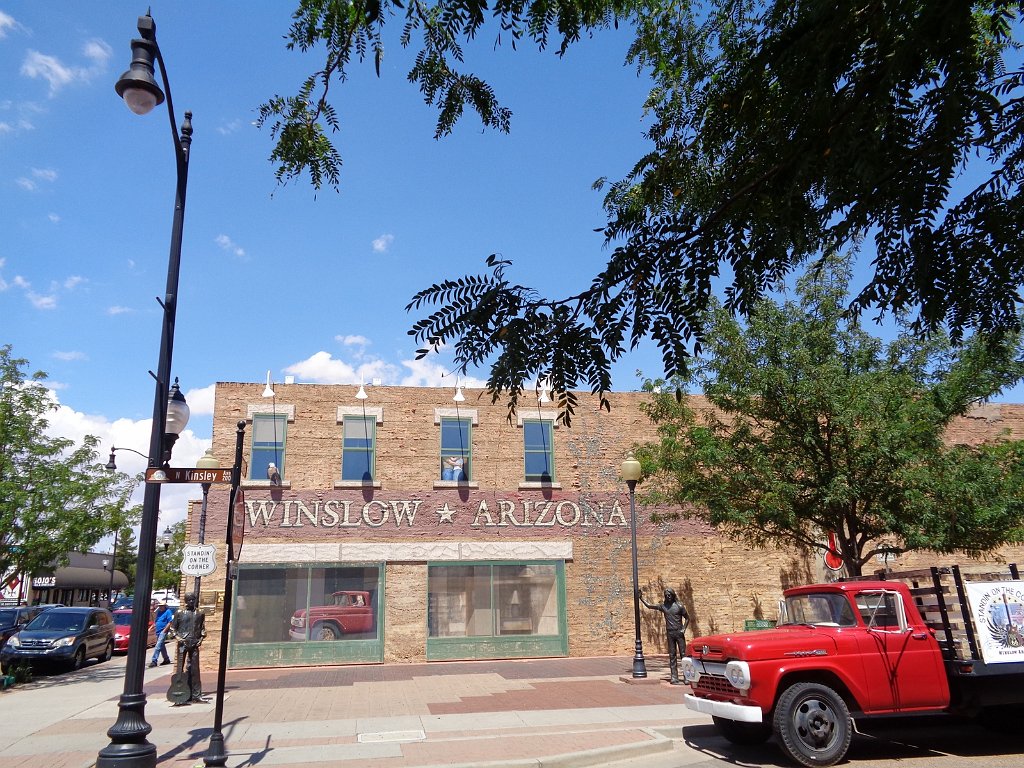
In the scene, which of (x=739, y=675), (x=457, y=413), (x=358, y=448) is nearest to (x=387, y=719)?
(x=739, y=675)

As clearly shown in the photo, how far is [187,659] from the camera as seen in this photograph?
14.0 metres

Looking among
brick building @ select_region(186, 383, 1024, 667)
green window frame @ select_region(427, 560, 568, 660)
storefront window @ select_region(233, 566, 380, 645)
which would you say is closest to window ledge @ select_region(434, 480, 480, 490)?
brick building @ select_region(186, 383, 1024, 667)

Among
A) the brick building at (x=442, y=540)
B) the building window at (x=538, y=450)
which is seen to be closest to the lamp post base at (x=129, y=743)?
the brick building at (x=442, y=540)

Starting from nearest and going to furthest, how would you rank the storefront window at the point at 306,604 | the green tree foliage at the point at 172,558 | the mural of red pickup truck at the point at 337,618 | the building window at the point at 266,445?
the storefront window at the point at 306,604, the mural of red pickup truck at the point at 337,618, the building window at the point at 266,445, the green tree foliage at the point at 172,558

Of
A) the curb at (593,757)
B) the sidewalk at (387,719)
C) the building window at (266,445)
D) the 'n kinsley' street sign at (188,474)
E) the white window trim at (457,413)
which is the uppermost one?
the white window trim at (457,413)

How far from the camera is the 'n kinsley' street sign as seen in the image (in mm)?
8680

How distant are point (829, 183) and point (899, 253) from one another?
A: 2.63 ft

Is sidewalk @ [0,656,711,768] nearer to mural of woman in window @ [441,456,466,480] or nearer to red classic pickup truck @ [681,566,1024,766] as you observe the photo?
red classic pickup truck @ [681,566,1024,766]

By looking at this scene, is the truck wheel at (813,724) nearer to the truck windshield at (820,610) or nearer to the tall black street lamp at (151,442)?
the truck windshield at (820,610)

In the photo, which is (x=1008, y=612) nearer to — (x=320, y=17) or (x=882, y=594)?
(x=882, y=594)

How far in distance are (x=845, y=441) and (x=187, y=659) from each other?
1295cm

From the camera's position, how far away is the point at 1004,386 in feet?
45.3

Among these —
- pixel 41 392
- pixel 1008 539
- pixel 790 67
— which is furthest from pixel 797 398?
pixel 41 392

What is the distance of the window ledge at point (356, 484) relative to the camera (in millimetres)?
19812
